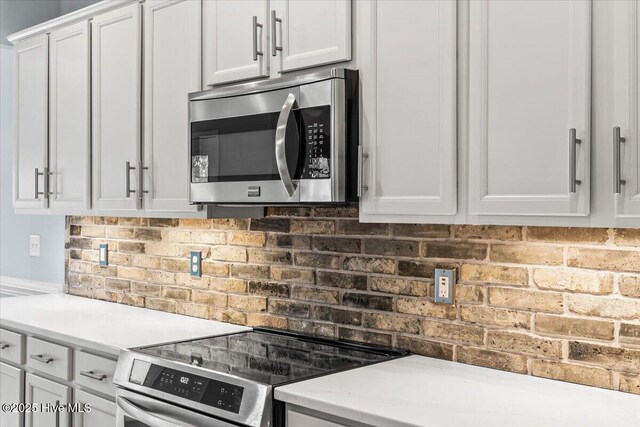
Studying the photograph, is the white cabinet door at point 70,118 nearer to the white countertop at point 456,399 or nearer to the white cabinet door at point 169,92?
the white cabinet door at point 169,92

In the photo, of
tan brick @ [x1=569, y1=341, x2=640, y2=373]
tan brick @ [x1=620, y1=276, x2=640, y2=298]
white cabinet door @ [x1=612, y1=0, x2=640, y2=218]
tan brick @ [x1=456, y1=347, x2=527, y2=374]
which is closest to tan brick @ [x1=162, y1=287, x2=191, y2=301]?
tan brick @ [x1=456, y1=347, x2=527, y2=374]

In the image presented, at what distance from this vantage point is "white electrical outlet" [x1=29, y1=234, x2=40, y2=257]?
162 inches

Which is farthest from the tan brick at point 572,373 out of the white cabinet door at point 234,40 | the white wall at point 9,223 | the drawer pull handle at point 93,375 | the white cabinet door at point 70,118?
the white wall at point 9,223

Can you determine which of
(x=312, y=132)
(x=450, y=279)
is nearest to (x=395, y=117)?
(x=312, y=132)

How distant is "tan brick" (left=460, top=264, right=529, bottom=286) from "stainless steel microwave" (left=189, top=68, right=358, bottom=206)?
0.45 meters

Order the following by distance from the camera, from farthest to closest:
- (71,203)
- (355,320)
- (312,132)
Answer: (71,203), (355,320), (312,132)

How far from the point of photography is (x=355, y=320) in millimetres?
2586

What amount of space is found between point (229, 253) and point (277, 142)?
0.94 meters

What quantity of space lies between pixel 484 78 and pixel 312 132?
1.94ft

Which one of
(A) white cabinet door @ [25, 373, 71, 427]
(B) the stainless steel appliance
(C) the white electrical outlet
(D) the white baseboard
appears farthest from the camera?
(C) the white electrical outlet

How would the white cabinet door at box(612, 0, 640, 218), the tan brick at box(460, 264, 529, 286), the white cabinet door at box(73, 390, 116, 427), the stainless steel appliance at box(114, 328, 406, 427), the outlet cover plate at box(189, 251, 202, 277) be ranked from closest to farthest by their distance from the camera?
the white cabinet door at box(612, 0, 640, 218)
the stainless steel appliance at box(114, 328, 406, 427)
the tan brick at box(460, 264, 529, 286)
the white cabinet door at box(73, 390, 116, 427)
the outlet cover plate at box(189, 251, 202, 277)

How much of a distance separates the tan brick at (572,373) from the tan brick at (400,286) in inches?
17.5

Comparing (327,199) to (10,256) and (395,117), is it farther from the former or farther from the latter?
(10,256)

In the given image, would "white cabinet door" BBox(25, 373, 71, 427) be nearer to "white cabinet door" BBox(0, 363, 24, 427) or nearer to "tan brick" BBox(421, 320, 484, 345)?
"white cabinet door" BBox(0, 363, 24, 427)
